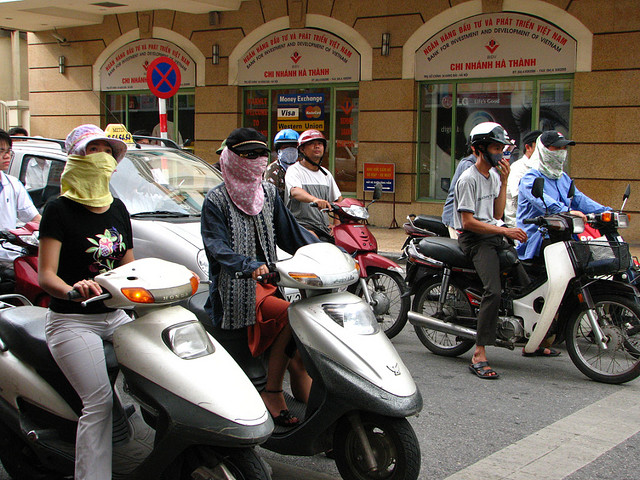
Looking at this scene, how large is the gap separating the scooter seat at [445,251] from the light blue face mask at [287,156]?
2.14 m

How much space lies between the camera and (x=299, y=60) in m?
16.0

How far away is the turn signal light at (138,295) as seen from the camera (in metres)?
3.16

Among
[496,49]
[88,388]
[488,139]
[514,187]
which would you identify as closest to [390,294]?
[488,139]

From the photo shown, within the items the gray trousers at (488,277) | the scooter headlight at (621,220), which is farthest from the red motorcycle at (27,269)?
Answer: the scooter headlight at (621,220)

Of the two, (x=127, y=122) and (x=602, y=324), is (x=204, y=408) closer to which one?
(x=602, y=324)

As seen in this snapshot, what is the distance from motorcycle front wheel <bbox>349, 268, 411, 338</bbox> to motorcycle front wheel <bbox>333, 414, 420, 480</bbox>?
3225 mm

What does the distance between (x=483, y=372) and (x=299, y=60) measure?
36.6ft

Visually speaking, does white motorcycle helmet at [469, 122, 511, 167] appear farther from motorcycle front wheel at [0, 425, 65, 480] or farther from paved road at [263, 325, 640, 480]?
motorcycle front wheel at [0, 425, 65, 480]

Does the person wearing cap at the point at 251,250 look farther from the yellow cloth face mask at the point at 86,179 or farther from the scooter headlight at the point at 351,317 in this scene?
the yellow cloth face mask at the point at 86,179

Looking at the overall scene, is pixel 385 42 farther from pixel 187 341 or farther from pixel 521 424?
pixel 187 341

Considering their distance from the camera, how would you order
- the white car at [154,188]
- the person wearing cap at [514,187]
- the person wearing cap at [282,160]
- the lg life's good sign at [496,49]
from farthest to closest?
the lg life's good sign at [496,49] → the person wearing cap at [514,187] → the person wearing cap at [282,160] → the white car at [154,188]

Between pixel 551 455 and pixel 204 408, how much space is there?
7.39 feet

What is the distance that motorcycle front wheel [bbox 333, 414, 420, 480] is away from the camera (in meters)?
3.39

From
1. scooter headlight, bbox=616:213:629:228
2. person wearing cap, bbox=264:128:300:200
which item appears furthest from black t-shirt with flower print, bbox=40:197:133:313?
person wearing cap, bbox=264:128:300:200
